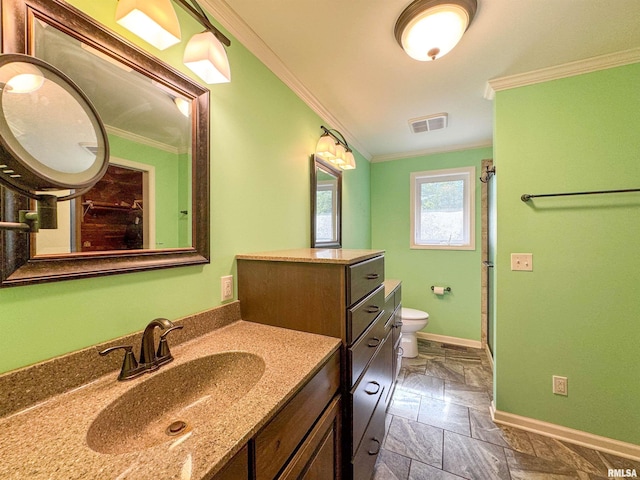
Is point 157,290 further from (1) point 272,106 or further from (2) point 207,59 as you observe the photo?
(1) point 272,106

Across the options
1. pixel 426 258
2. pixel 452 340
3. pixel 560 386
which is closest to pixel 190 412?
pixel 560 386

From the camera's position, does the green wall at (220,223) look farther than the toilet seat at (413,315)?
No

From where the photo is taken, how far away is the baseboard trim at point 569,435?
4.85 feet

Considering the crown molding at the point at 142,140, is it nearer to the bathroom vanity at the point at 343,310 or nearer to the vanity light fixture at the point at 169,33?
the vanity light fixture at the point at 169,33

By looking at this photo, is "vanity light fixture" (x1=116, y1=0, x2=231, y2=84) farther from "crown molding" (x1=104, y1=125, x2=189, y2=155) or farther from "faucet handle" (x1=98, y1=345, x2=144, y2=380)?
"faucet handle" (x1=98, y1=345, x2=144, y2=380)

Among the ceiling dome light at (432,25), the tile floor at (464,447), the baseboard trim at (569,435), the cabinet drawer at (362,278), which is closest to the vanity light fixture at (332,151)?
the ceiling dome light at (432,25)

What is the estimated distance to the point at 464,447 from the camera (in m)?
1.55

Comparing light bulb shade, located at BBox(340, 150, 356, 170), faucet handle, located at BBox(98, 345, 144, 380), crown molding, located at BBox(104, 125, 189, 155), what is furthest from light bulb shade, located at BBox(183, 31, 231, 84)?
light bulb shade, located at BBox(340, 150, 356, 170)

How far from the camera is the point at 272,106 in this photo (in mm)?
1528

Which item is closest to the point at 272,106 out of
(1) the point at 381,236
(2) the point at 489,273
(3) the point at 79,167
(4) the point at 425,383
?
(3) the point at 79,167

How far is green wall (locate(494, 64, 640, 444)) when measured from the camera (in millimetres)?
1488

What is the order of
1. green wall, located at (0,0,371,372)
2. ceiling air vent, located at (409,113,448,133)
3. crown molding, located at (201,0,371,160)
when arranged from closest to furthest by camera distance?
green wall, located at (0,0,371,372) → crown molding, located at (201,0,371,160) → ceiling air vent, located at (409,113,448,133)

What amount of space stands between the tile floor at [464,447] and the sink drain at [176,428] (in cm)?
122

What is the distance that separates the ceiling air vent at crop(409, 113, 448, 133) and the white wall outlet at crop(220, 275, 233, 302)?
216cm
